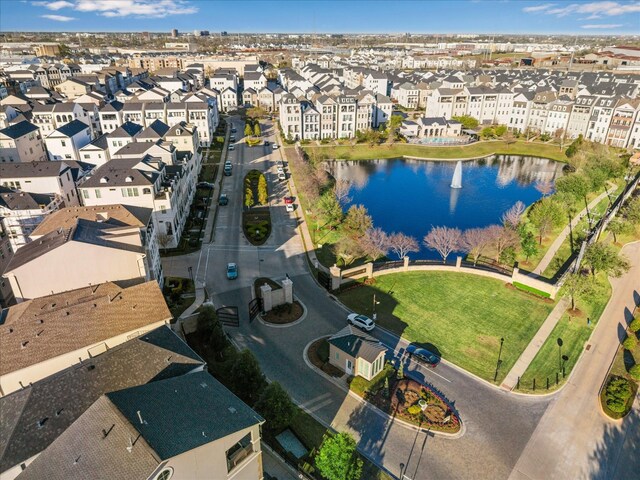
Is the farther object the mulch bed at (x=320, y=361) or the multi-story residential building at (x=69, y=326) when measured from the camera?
the mulch bed at (x=320, y=361)

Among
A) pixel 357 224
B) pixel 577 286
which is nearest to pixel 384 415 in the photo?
pixel 577 286

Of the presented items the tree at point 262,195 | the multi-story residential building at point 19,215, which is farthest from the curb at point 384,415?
the multi-story residential building at point 19,215

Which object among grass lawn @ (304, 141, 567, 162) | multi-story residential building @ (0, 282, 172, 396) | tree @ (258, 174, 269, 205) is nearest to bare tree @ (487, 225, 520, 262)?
tree @ (258, 174, 269, 205)

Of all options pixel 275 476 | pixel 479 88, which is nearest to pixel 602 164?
pixel 479 88

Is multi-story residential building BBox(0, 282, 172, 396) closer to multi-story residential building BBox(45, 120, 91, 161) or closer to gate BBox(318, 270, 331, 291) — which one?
gate BBox(318, 270, 331, 291)

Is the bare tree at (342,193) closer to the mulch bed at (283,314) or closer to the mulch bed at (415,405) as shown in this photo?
the mulch bed at (283,314)

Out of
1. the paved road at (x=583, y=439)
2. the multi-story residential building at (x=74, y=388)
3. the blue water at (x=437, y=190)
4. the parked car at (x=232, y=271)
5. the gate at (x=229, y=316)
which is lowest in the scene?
the blue water at (x=437, y=190)

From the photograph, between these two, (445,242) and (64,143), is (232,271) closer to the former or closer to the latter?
(445,242)
